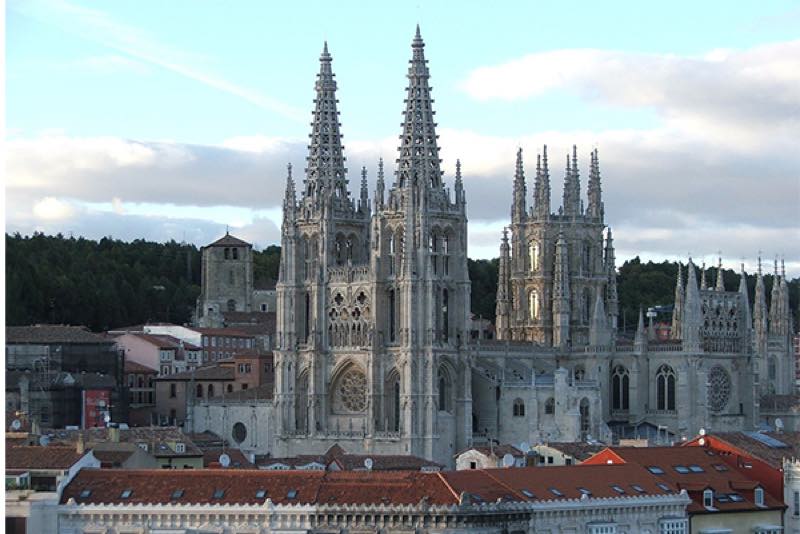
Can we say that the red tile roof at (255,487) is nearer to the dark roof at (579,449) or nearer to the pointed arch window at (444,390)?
the dark roof at (579,449)

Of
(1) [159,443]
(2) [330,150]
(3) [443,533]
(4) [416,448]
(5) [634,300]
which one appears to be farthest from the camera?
(5) [634,300]

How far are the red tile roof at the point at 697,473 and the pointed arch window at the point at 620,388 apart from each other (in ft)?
110

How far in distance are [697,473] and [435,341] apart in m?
31.2

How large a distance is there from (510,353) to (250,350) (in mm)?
20125

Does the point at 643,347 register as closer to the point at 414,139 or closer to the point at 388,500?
the point at 414,139

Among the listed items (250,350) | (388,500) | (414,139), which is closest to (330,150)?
(414,139)

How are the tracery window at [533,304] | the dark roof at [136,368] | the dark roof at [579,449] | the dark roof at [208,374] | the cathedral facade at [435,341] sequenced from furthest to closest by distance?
the dark roof at [136,368]
the dark roof at [208,374]
the tracery window at [533,304]
the cathedral facade at [435,341]
the dark roof at [579,449]

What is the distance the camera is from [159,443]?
75688 mm

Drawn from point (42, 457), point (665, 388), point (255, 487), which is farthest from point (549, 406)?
point (255, 487)

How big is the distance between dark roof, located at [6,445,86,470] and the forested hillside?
52.4 m

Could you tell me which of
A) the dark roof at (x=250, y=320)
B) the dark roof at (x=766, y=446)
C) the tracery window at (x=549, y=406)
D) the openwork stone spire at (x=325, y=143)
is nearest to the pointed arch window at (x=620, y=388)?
the tracery window at (x=549, y=406)

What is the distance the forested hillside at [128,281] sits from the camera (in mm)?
123062

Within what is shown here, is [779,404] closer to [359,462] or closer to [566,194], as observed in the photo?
[566,194]

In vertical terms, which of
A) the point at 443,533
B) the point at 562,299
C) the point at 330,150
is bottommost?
the point at 443,533
